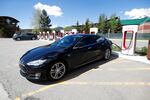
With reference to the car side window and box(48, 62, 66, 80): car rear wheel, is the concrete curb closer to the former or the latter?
box(48, 62, 66, 80): car rear wheel

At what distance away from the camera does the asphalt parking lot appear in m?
3.89

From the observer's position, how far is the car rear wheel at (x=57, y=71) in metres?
4.84

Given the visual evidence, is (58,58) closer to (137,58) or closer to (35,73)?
(35,73)

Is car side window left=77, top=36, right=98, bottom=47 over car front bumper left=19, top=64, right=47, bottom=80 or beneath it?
over

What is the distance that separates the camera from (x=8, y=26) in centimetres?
4847

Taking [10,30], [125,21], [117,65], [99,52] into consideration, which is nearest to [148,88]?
[117,65]

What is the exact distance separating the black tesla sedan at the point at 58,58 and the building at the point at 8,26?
43.9m

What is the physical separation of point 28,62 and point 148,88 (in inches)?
140

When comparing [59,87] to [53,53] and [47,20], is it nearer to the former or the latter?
[53,53]


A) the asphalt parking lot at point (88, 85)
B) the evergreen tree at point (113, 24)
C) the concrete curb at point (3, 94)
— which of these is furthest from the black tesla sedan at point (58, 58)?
the evergreen tree at point (113, 24)

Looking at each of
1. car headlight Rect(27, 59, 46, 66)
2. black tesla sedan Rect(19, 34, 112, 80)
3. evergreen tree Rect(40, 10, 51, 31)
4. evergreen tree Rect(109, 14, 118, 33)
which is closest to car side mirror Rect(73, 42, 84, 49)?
black tesla sedan Rect(19, 34, 112, 80)

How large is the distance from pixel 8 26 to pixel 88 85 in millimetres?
49501

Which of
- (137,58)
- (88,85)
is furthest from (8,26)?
(88,85)

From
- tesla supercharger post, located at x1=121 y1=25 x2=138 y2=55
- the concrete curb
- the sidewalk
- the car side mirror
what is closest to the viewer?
the concrete curb
